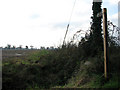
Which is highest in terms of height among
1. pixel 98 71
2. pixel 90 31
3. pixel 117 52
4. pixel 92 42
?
pixel 90 31

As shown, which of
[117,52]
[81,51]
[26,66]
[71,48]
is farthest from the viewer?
[71,48]

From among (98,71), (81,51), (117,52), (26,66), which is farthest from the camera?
(81,51)

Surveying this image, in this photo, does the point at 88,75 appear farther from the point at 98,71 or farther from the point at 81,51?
the point at 81,51

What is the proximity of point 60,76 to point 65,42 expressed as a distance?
8.57 feet

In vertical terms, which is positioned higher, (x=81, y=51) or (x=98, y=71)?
(x=81, y=51)

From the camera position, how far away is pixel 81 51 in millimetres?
9086

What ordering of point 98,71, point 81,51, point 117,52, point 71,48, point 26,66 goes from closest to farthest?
point 98,71
point 117,52
point 26,66
point 81,51
point 71,48

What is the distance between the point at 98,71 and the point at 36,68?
10.4 feet

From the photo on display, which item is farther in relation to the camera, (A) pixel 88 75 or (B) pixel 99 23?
(B) pixel 99 23

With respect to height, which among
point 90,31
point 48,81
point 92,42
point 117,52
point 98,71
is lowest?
point 48,81

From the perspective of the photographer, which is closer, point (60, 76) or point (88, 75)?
point (88, 75)

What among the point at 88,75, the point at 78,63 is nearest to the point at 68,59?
the point at 78,63

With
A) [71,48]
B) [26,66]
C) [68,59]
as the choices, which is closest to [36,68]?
[26,66]

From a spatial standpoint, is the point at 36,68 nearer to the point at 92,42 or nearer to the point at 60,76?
the point at 60,76
